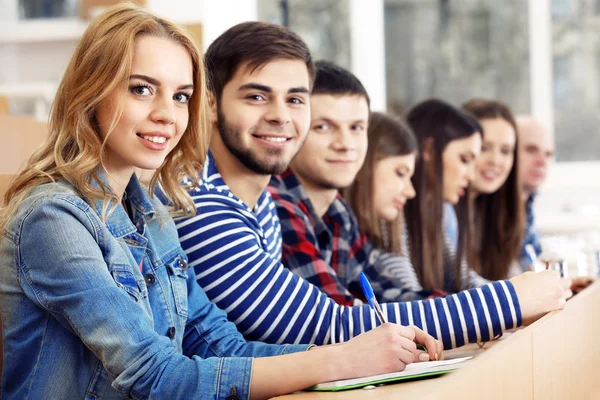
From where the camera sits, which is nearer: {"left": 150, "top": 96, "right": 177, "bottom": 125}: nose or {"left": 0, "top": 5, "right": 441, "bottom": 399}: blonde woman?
{"left": 0, "top": 5, "right": 441, "bottom": 399}: blonde woman

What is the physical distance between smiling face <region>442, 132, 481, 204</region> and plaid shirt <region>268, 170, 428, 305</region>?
402mm

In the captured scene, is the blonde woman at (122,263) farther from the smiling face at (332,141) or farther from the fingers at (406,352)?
the smiling face at (332,141)

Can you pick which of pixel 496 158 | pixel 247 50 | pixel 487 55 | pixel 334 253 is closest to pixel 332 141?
pixel 334 253

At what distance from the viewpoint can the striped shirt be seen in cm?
113

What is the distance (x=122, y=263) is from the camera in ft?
3.10

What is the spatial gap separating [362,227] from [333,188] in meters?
0.27

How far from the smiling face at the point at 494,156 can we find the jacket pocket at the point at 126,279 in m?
1.64

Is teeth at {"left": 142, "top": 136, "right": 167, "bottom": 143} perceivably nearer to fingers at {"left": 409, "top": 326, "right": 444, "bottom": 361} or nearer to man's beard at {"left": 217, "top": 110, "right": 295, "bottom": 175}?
man's beard at {"left": 217, "top": 110, "right": 295, "bottom": 175}

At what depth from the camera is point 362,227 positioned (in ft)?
5.94

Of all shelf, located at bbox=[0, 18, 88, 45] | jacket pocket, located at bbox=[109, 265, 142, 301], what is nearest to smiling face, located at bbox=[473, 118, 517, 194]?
jacket pocket, located at bbox=[109, 265, 142, 301]

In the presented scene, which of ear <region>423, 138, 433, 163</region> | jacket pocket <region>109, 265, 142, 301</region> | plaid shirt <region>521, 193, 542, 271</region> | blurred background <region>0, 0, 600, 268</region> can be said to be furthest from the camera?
blurred background <region>0, 0, 600, 268</region>

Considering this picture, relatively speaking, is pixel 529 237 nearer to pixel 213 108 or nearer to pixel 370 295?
pixel 213 108

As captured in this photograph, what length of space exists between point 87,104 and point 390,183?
0.95 meters

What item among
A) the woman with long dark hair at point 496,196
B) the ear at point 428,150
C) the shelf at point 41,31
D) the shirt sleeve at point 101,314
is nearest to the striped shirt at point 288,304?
the shirt sleeve at point 101,314
